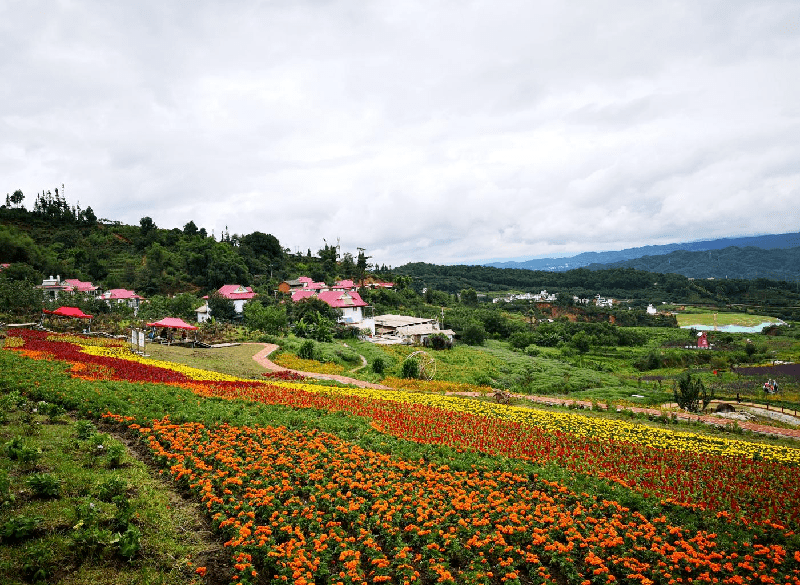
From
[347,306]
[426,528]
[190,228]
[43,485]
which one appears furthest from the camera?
[190,228]

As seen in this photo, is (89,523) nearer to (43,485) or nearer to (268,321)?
(43,485)

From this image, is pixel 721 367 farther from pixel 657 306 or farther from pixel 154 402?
pixel 657 306

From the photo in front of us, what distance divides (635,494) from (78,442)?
1160 cm

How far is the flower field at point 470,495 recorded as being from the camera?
6777mm

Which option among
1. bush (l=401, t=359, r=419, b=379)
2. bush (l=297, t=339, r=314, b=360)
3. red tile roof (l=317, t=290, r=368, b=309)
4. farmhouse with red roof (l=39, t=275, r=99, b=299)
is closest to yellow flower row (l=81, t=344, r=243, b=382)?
bush (l=297, t=339, r=314, b=360)

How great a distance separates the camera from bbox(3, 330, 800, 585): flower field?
6.78 m

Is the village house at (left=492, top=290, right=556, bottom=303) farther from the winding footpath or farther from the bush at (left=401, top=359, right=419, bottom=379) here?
the winding footpath

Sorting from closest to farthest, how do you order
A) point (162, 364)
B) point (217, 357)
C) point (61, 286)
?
1. point (162, 364)
2. point (217, 357)
3. point (61, 286)

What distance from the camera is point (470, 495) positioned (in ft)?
28.5

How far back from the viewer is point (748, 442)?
565 inches

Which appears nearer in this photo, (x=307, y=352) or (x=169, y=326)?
(x=169, y=326)

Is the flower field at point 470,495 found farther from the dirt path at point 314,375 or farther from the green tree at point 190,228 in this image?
the green tree at point 190,228

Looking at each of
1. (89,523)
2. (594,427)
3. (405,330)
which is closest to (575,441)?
(594,427)

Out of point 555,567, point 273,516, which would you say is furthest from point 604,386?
point 273,516
